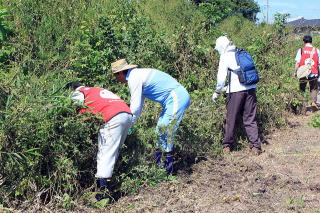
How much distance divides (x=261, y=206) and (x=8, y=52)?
4.64 meters

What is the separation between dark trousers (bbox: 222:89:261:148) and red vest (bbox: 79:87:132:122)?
2375mm

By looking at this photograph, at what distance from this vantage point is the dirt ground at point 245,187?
5039 millimetres

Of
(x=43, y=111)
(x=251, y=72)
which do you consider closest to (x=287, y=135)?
(x=251, y=72)

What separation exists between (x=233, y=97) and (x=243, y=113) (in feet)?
1.20

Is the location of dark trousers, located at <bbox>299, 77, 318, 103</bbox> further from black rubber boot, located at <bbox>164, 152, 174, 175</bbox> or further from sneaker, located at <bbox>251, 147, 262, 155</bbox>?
black rubber boot, located at <bbox>164, 152, 174, 175</bbox>

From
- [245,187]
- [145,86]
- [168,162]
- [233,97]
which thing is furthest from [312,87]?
[145,86]

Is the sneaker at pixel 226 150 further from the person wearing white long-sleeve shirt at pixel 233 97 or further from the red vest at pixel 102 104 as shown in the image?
the red vest at pixel 102 104

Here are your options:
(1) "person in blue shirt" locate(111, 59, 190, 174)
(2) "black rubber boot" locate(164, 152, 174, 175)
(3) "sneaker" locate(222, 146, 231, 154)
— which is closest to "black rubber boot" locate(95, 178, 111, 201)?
(1) "person in blue shirt" locate(111, 59, 190, 174)

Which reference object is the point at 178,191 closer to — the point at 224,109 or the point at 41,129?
the point at 41,129

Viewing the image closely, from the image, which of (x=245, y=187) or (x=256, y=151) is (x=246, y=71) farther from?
(x=245, y=187)

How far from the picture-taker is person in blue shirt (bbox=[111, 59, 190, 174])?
536 centimetres

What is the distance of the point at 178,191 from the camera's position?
5.50 meters

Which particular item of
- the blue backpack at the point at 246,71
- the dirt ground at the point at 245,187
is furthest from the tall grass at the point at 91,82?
the blue backpack at the point at 246,71

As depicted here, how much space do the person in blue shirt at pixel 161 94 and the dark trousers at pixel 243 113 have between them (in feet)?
4.68
